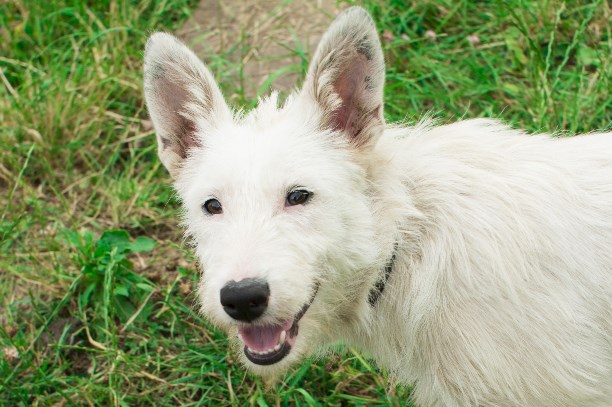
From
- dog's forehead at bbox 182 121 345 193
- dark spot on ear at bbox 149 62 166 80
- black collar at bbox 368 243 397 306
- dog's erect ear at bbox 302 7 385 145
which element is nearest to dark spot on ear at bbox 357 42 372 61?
dog's erect ear at bbox 302 7 385 145

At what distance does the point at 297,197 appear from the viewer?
3.14 metres

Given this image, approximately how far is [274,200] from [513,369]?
1.21 m

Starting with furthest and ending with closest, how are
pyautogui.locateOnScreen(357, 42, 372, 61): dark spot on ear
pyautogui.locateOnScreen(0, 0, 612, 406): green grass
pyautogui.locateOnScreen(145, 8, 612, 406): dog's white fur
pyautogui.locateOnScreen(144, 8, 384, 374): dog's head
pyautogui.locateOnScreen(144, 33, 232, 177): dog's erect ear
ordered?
pyautogui.locateOnScreen(0, 0, 612, 406): green grass, pyautogui.locateOnScreen(144, 33, 232, 177): dog's erect ear, pyautogui.locateOnScreen(357, 42, 372, 61): dark spot on ear, pyautogui.locateOnScreen(145, 8, 612, 406): dog's white fur, pyautogui.locateOnScreen(144, 8, 384, 374): dog's head

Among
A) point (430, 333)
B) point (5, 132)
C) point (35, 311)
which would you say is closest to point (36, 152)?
point (5, 132)

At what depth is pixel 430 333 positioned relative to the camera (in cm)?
318

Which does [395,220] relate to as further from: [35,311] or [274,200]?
[35,311]

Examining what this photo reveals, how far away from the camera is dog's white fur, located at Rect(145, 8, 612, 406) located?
3082mm

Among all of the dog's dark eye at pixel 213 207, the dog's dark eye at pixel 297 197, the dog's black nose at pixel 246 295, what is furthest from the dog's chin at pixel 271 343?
the dog's dark eye at pixel 213 207

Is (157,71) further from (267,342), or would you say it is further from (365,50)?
(267,342)

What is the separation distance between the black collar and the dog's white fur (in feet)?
0.09

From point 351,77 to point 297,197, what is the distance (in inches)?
24.3

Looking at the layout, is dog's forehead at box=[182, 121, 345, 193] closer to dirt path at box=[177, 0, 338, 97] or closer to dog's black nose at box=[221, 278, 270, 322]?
dog's black nose at box=[221, 278, 270, 322]

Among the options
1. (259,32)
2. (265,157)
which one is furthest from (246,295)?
(259,32)

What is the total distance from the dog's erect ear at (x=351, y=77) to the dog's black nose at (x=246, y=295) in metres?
0.89
